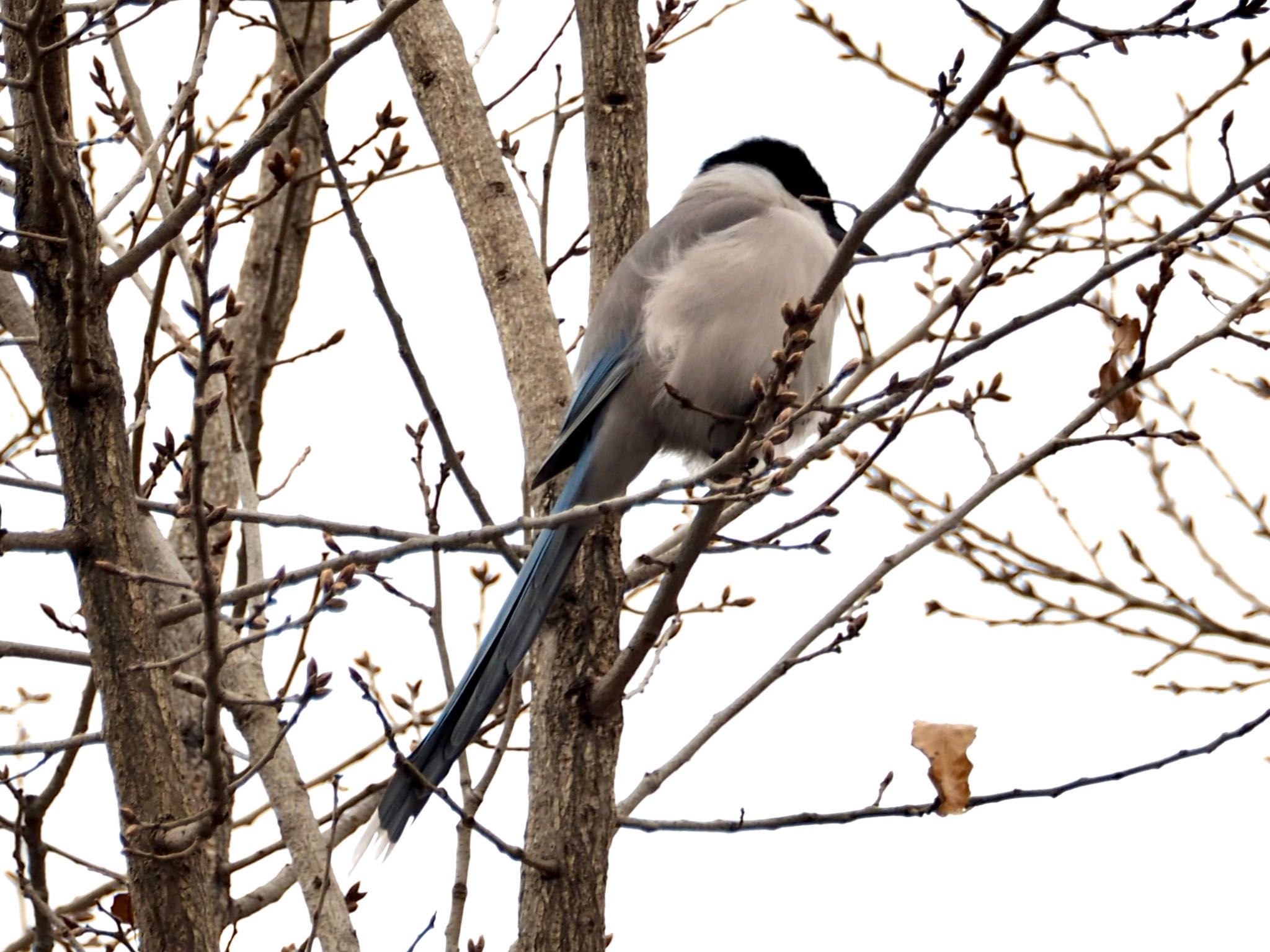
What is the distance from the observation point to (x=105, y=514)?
2.39 metres

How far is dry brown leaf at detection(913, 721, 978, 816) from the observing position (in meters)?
2.86

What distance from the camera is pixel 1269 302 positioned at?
2.73 m

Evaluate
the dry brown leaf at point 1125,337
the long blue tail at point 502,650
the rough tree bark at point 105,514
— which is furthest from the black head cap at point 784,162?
the rough tree bark at point 105,514

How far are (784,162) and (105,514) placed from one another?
2.83 meters

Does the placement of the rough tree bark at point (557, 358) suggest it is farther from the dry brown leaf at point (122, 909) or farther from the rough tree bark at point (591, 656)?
the dry brown leaf at point (122, 909)

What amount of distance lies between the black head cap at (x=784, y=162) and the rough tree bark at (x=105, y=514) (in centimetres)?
260

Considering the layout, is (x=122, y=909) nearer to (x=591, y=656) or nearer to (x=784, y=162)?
(x=591, y=656)

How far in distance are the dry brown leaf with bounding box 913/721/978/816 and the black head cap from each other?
206cm

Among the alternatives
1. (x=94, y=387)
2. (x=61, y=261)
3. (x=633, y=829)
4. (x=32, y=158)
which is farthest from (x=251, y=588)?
(x=633, y=829)

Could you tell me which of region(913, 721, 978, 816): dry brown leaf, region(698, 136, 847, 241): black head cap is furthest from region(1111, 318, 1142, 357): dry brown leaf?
region(698, 136, 847, 241): black head cap

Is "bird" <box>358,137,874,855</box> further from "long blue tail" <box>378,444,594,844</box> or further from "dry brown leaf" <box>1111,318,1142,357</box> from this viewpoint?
"dry brown leaf" <box>1111,318,1142,357</box>

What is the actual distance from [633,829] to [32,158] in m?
1.78

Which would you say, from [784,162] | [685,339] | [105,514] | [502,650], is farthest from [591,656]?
[784,162]

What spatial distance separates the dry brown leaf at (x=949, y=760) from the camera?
2859 mm
